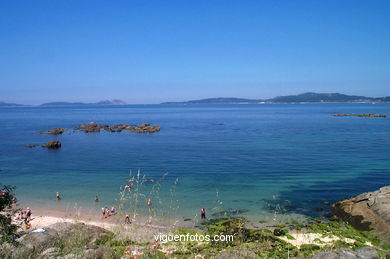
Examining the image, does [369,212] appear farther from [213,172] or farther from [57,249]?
[57,249]

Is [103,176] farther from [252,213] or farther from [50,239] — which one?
[50,239]

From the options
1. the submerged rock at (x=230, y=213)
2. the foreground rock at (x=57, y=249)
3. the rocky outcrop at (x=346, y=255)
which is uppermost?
the foreground rock at (x=57, y=249)

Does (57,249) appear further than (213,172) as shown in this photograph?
No

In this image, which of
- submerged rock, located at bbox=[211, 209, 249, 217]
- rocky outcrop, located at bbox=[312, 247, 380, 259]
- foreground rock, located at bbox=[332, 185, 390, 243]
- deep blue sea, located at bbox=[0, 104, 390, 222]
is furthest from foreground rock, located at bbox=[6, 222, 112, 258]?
foreground rock, located at bbox=[332, 185, 390, 243]

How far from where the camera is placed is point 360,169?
33.3 meters

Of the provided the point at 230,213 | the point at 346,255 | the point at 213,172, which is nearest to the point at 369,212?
the point at 230,213

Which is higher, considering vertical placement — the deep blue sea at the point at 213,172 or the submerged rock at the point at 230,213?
the deep blue sea at the point at 213,172

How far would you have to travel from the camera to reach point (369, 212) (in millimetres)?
18141

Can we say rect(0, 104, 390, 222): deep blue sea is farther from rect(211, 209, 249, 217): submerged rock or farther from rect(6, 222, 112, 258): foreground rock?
rect(6, 222, 112, 258): foreground rock

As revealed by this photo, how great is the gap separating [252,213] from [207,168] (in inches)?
576

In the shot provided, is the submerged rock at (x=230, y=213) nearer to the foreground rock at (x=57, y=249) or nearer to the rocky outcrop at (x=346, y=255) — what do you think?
the rocky outcrop at (x=346, y=255)

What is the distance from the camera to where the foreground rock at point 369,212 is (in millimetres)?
16380

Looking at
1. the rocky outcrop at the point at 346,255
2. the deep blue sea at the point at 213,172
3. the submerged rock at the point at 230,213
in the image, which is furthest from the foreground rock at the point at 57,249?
the submerged rock at the point at 230,213

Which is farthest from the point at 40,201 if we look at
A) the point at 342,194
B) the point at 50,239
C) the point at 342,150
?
the point at 342,150
